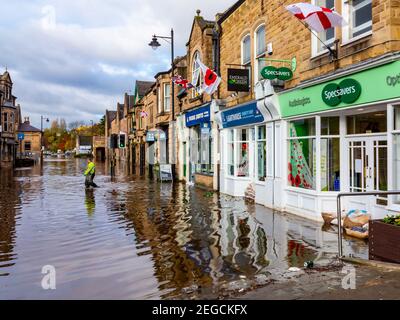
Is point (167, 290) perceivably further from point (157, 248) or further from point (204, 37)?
point (204, 37)

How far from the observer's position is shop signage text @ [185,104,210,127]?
20377 millimetres

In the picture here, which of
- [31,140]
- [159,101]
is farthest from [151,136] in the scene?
[31,140]

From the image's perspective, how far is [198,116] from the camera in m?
21.8

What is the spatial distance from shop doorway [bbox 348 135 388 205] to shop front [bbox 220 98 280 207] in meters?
3.13

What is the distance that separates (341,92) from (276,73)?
283 cm

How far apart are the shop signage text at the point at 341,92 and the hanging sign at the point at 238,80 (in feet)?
17.1

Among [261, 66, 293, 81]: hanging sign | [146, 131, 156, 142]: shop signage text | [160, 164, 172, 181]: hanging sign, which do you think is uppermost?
[261, 66, 293, 81]: hanging sign

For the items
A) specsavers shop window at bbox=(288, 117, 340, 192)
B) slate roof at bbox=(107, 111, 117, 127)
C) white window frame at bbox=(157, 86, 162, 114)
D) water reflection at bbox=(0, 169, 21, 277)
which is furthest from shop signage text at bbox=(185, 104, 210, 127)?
slate roof at bbox=(107, 111, 117, 127)

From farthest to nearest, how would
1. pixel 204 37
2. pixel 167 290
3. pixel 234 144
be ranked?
pixel 204 37
pixel 234 144
pixel 167 290

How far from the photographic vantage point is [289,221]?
446 inches

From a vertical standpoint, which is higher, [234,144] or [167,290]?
[234,144]

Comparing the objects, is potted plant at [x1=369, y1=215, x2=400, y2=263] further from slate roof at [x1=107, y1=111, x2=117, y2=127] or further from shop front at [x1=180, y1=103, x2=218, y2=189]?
slate roof at [x1=107, y1=111, x2=117, y2=127]
